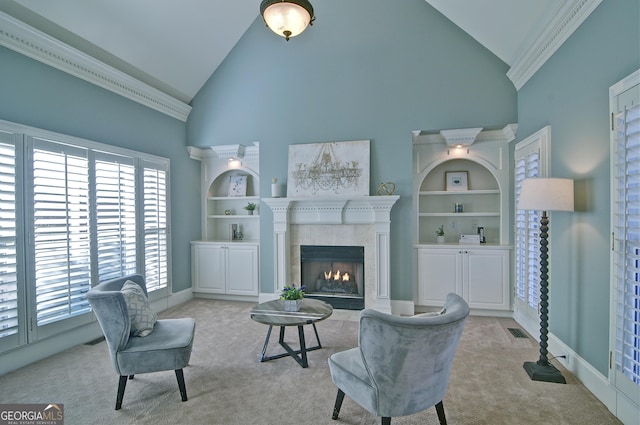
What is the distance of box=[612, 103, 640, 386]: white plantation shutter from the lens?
6.68 ft

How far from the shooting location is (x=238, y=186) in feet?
18.4

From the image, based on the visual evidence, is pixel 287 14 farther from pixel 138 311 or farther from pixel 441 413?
pixel 441 413

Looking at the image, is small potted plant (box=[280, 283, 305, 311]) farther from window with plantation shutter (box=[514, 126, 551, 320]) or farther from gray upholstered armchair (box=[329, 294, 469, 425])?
window with plantation shutter (box=[514, 126, 551, 320])

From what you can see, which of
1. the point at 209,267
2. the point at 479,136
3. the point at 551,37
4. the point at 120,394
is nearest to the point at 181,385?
the point at 120,394

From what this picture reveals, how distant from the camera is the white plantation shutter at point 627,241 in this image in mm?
2035

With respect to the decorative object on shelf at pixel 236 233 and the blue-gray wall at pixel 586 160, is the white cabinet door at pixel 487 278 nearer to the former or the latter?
the blue-gray wall at pixel 586 160

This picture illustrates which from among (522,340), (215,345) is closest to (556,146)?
(522,340)

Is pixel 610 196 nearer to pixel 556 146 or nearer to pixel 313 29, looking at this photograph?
pixel 556 146

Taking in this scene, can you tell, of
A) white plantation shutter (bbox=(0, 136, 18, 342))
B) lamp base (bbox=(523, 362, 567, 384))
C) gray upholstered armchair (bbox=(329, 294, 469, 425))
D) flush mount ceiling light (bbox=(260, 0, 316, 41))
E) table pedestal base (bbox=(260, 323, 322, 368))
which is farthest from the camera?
table pedestal base (bbox=(260, 323, 322, 368))

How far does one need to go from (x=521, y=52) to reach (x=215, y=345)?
483cm

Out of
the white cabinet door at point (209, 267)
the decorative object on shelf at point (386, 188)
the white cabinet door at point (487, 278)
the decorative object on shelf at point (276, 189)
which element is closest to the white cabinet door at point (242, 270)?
the white cabinet door at point (209, 267)

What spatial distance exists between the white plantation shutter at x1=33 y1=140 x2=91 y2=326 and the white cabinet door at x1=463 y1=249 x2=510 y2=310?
189 inches

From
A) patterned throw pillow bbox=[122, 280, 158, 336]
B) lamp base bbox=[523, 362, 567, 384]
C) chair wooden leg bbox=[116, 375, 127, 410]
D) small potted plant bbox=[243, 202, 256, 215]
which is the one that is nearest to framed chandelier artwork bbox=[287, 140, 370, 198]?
small potted plant bbox=[243, 202, 256, 215]

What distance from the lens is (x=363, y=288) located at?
4621 millimetres
